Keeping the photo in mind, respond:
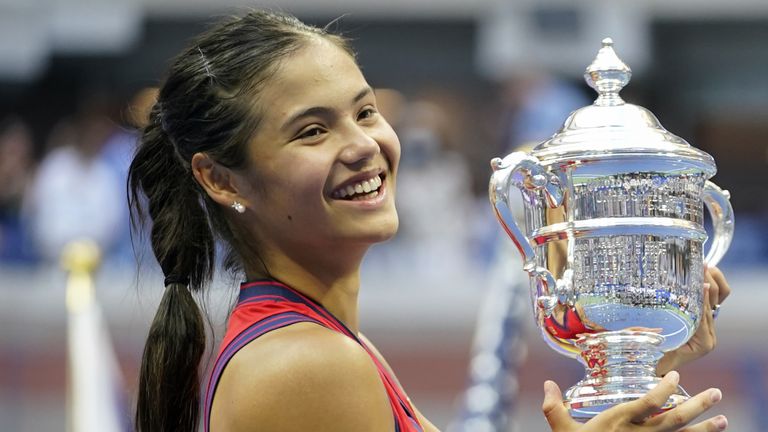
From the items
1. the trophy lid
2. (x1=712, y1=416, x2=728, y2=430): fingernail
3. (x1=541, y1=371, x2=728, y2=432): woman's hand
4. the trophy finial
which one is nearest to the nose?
the trophy lid

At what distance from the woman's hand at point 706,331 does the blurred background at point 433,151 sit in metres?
0.94

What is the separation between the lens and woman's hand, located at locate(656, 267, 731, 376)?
195cm

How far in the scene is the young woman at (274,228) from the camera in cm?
164

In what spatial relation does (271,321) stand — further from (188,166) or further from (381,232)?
(188,166)

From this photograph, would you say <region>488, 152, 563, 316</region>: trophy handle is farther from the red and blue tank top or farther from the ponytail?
the ponytail

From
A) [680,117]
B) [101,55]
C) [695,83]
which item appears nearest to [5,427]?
[101,55]

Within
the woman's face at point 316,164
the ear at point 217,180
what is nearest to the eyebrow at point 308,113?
the woman's face at point 316,164

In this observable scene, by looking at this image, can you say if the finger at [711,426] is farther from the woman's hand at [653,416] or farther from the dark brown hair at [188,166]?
the dark brown hair at [188,166]

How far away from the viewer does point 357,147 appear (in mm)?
1780

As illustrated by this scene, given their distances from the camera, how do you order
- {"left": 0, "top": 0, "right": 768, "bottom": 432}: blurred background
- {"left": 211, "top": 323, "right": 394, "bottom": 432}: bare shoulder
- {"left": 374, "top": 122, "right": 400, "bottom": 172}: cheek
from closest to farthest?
{"left": 211, "top": 323, "right": 394, "bottom": 432}: bare shoulder < {"left": 374, "top": 122, "right": 400, "bottom": 172}: cheek < {"left": 0, "top": 0, "right": 768, "bottom": 432}: blurred background

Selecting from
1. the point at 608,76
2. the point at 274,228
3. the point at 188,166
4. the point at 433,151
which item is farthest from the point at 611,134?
the point at 433,151

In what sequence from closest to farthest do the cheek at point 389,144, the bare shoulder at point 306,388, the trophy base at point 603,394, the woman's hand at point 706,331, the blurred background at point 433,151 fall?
the bare shoulder at point 306,388
the trophy base at point 603,394
the cheek at point 389,144
the woman's hand at point 706,331
the blurred background at point 433,151

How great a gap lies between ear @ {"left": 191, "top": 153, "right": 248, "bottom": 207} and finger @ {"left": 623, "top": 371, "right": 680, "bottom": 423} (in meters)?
0.57

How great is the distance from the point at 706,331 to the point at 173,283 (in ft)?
2.46
